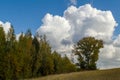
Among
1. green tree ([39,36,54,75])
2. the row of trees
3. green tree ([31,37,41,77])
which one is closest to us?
the row of trees

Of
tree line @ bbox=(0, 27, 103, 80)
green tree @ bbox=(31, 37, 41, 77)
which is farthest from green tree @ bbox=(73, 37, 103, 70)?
green tree @ bbox=(31, 37, 41, 77)

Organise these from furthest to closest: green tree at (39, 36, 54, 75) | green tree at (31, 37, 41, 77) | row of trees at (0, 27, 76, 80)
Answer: green tree at (39, 36, 54, 75) → green tree at (31, 37, 41, 77) → row of trees at (0, 27, 76, 80)

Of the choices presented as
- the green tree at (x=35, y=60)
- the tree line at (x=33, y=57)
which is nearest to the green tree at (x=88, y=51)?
the tree line at (x=33, y=57)

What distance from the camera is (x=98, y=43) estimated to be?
394 ft

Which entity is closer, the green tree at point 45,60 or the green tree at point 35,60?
the green tree at point 35,60

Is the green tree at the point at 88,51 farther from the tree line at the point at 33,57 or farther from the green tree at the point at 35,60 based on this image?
the green tree at the point at 35,60

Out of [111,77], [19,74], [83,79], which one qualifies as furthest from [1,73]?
[111,77]

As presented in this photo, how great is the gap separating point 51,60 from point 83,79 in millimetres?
36921

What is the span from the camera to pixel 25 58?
89250 mm

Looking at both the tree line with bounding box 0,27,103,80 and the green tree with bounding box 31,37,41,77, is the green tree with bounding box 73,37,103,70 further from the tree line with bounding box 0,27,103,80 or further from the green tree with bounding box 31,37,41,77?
the green tree with bounding box 31,37,41,77

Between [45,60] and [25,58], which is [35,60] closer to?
[45,60]

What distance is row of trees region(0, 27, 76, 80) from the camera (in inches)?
3159

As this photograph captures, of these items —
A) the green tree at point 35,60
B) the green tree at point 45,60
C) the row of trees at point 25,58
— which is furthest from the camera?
the green tree at point 45,60

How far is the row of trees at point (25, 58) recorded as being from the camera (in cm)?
8025
